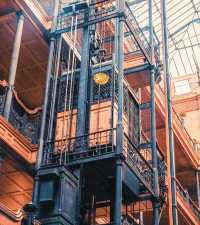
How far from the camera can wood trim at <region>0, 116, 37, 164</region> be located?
469 inches

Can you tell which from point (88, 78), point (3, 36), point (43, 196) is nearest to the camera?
point (43, 196)

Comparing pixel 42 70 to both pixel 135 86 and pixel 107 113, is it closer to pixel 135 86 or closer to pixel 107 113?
pixel 135 86

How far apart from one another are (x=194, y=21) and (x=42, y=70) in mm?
19039

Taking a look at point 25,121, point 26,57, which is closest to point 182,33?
point 26,57

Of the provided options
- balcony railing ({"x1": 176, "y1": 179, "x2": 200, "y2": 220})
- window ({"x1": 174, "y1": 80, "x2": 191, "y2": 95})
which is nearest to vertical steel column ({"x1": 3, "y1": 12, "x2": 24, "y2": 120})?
balcony railing ({"x1": 176, "y1": 179, "x2": 200, "y2": 220})

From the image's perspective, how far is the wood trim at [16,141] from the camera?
1191 cm

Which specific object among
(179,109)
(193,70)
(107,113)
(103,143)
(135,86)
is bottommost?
(103,143)

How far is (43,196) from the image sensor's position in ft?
30.1

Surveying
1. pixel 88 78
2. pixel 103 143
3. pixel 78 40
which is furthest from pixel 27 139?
pixel 78 40

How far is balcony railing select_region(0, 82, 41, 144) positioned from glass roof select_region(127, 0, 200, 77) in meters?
16.0

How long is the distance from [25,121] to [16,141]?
1365mm

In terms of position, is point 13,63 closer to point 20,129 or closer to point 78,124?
point 20,129

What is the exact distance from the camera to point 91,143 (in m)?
10.2

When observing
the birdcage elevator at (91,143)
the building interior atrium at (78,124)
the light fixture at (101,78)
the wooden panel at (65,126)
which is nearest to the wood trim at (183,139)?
the building interior atrium at (78,124)
